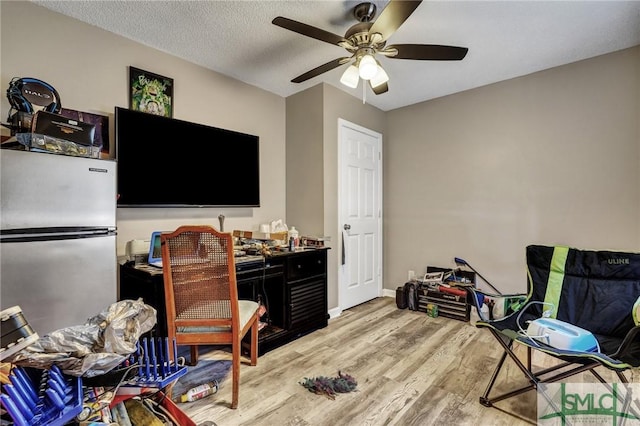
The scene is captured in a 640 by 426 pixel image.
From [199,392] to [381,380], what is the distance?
3.90 ft

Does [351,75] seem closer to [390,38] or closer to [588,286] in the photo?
[390,38]

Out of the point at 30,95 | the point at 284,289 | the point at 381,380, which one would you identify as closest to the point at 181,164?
the point at 30,95

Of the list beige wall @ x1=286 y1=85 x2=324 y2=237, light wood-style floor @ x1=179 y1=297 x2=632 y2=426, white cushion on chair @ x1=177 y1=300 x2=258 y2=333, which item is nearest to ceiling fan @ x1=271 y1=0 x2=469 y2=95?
beige wall @ x1=286 y1=85 x2=324 y2=237

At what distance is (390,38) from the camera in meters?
2.44

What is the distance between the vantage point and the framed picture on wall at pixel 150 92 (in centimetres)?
241

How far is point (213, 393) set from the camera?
6.21ft

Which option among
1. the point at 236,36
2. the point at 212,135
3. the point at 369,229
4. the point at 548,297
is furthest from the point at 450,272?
the point at 236,36

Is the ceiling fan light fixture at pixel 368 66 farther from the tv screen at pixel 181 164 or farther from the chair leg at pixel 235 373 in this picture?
the chair leg at pixel 235 373

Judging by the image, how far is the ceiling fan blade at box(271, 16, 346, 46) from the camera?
178cm

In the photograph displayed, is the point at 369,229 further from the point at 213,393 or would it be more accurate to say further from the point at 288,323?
the point at 213,393

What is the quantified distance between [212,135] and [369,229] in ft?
7.23

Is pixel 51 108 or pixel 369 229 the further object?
pixel 369 229

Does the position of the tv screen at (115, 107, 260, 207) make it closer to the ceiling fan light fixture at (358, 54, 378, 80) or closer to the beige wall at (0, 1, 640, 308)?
the beige wall at (0, 1, 640, 308)

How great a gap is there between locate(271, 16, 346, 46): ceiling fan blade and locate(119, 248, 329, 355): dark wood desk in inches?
64.8
